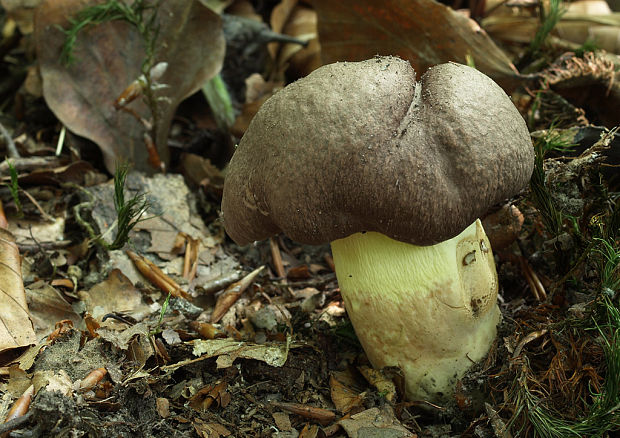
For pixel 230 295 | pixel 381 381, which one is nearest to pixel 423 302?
pixel 381 381

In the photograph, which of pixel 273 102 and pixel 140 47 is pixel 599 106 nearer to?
pixel 273 102

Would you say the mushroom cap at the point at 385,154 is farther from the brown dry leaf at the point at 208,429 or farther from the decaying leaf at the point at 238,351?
the brown dry leaf at the point at 208,429

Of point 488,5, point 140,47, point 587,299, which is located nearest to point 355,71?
point 587,299

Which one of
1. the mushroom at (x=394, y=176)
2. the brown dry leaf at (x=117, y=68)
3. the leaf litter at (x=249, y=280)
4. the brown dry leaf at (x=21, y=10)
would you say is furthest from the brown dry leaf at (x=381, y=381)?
the brown dry leaf at (x=21, y=10)

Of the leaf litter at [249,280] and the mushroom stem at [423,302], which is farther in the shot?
the mushroom stem at [423,302]

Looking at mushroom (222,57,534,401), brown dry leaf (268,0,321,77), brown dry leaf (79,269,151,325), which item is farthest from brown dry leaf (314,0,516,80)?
brown dry leaf (79,269,151,325)

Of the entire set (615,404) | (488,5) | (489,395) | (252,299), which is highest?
(488,5)

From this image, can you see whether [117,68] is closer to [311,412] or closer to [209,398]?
[209,398]

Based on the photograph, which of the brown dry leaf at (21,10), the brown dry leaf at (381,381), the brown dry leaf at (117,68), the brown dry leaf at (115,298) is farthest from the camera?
the brown dry leaf at (21,10)
